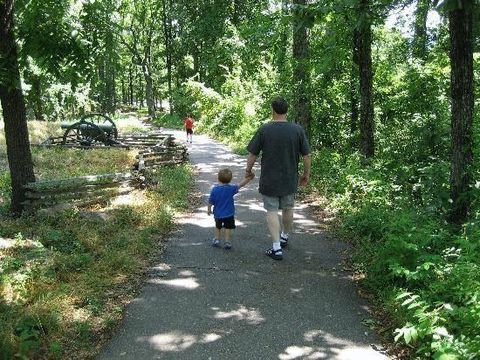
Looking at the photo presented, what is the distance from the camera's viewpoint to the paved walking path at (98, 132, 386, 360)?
4.25 m

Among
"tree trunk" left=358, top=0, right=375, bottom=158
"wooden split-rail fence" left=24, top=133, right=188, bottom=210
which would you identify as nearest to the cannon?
"wooden split-rail fence" left=24, top=133, right=188, bottom=210

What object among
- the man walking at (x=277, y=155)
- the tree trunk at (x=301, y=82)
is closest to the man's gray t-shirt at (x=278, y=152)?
the man walking at (x=277, y=155)

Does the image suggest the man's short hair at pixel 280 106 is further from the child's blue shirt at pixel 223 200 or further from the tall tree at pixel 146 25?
the tall tree at pixel 146 25

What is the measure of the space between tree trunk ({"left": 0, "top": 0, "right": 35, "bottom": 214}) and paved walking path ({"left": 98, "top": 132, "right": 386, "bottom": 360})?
320 centimetres

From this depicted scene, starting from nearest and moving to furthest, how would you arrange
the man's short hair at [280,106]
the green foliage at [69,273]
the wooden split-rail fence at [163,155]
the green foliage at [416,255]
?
→ the green foliage at [416,255] → the green foliage at [69,273] → the man's short hair at [280,106] → the wooden split-rail fence at [163,155]

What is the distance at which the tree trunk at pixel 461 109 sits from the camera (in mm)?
5305

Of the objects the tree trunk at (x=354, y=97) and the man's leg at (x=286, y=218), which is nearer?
the man's leg at (x=286, y=218)

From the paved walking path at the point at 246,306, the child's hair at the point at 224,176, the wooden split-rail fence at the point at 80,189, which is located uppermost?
the child's hair at the point at 224,176

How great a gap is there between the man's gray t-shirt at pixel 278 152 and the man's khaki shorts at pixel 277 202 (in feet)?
0.32

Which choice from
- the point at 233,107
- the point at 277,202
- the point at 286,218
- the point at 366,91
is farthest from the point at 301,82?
the point at 233,107

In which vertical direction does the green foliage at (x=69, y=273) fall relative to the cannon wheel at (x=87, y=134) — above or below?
below

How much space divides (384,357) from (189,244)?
387cm

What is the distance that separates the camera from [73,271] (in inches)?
227

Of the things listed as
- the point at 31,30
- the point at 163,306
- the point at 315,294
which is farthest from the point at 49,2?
the point at 315,294
